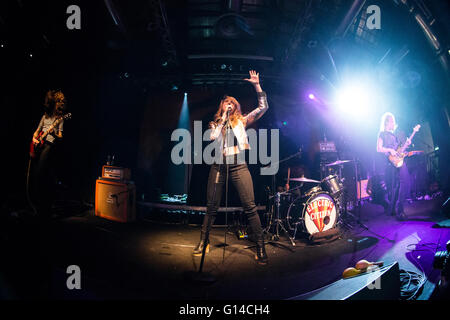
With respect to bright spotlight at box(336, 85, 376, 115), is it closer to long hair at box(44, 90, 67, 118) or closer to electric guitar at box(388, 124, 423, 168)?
electric guitar at box(388, 124, 423, 168)

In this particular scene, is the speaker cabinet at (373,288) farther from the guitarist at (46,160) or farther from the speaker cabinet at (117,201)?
the guitarist at (46,160)

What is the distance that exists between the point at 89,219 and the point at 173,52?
4632 mm

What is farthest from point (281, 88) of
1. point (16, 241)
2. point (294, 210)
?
point (16, 241)

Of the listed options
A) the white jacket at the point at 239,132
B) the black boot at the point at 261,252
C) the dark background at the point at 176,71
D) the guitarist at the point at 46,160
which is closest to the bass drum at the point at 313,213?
the black boot at the point at 261,252

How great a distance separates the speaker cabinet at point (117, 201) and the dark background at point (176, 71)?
777 millimetres

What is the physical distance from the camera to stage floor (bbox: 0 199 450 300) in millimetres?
1875

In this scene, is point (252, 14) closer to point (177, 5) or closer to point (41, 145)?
point (177, 5)

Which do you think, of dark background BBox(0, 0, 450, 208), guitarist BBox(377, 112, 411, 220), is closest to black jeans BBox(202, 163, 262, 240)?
dark background BBox(0, 0, 450, 208)

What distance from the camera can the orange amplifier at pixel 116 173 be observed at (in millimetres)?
4590

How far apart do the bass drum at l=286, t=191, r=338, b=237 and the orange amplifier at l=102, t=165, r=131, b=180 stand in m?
3.89

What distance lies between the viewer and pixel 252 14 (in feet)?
16.7

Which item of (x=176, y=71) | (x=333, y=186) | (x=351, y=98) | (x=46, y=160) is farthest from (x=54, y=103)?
(x=351, y=98)

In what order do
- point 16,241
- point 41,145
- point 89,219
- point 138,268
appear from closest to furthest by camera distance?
point 138,268, point 16,241, point 41,145, point 89,219

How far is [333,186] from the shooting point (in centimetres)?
393
